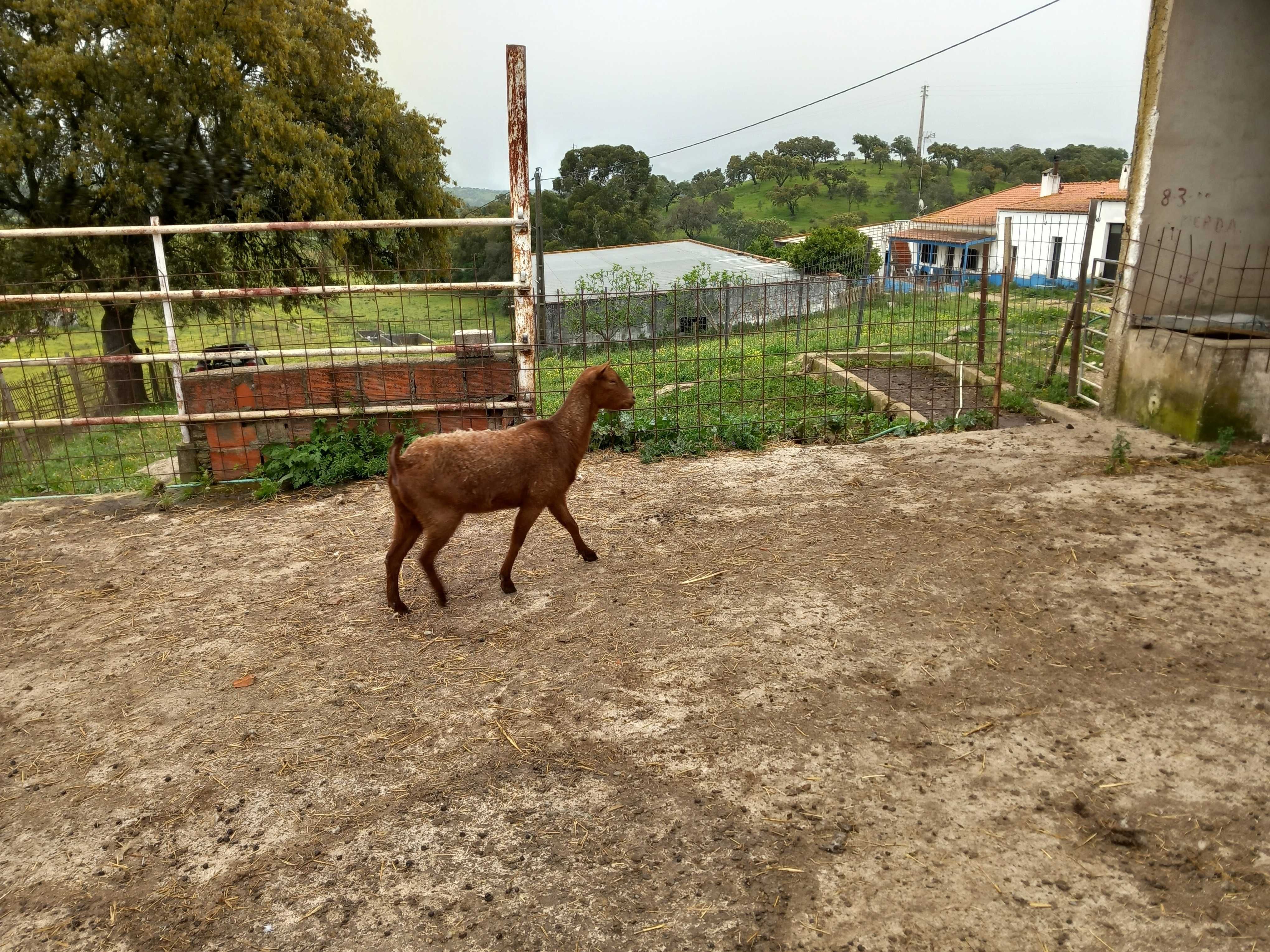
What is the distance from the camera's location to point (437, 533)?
183 inches

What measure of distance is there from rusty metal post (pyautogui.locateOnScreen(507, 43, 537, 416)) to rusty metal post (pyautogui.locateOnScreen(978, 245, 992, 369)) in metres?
4.15

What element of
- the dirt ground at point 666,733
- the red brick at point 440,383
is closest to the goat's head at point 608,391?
the dirt ground at point 666,733

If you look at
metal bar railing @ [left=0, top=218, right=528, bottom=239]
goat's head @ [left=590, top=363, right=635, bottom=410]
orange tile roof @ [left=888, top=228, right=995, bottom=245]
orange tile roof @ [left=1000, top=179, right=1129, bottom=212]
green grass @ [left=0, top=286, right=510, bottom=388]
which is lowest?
goat's head @ [left=590, top=363, right=635, bottom=410]

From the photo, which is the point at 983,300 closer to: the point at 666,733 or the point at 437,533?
the point at 437,533

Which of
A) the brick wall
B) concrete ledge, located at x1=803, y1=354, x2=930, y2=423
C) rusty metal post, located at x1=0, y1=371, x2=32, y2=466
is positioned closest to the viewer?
the brick wall

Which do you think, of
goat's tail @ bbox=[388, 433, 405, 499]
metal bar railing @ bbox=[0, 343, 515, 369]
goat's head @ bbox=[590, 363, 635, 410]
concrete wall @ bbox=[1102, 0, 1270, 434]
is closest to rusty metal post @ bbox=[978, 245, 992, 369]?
concrete wall @ bbox=[1102, 0, 1270, 434]

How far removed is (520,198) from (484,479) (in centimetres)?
322

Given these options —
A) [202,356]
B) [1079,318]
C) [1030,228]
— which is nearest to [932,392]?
[1079,318]

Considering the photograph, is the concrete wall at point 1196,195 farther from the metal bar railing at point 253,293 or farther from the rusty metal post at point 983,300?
the metal bar railing at point 253,293

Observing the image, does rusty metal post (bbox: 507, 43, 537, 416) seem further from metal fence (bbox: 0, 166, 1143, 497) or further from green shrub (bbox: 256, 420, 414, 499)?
green shrub (bbox: 256, 420, 414, 499)

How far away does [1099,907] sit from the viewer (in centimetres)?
267

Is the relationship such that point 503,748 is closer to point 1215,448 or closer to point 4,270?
point 1215,448

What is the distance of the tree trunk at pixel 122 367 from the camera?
740 cm

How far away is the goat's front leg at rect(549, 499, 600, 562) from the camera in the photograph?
17.1 feet
